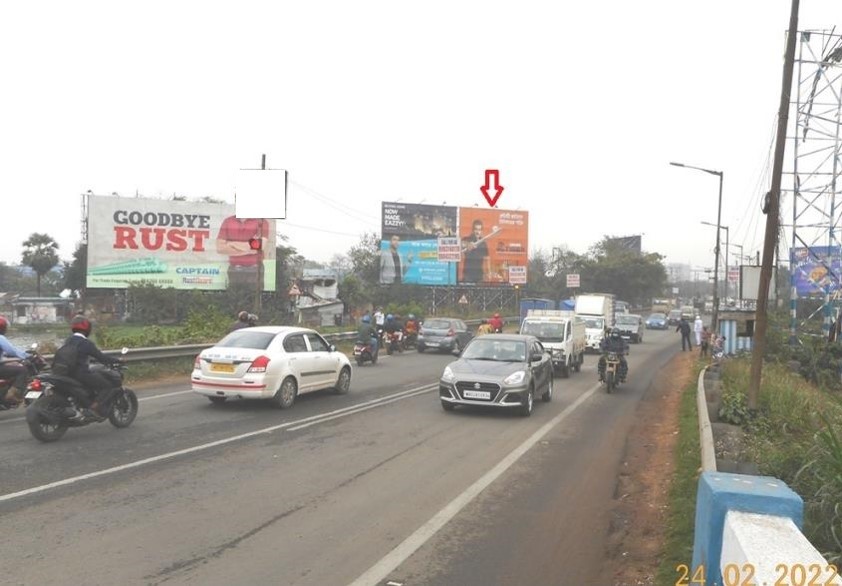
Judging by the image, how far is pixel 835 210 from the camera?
94.4 ft

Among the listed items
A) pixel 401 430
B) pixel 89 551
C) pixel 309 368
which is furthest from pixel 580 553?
pixel 309 368

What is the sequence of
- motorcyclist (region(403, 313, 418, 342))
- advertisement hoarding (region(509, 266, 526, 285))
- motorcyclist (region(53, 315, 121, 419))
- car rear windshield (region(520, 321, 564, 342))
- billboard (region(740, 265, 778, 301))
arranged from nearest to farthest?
motorcyclist (region(53, 315, 121, 419)) < billboard (region(740, 265, 778, 301)) < car rear windshield (region(520, 321, 564, 342)) < motorcyclist (region(403, 313, 418, 342)) < advertisement hoarding (region(509, 266, 526, 285))

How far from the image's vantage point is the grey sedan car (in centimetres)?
1213

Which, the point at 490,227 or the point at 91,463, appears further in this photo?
the point at 490,227

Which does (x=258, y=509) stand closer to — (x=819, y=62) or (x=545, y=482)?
(x=545, y=482)

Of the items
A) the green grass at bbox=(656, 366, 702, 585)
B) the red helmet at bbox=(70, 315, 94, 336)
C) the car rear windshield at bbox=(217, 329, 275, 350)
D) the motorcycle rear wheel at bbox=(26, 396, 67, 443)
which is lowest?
the green grass at bbox=(656, 366, 702, 585)

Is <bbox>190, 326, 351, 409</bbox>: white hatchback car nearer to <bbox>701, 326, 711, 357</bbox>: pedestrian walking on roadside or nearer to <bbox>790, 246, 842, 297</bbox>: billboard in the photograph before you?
<bbox>701, 326, 711, 357</bbox>: pedestrian walking on roadside

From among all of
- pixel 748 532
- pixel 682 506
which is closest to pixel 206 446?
pixel 682 506

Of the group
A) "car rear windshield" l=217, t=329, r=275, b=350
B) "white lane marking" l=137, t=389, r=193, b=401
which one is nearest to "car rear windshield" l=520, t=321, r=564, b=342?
"car rear windshield" l=217, t=329, r=275, b=350

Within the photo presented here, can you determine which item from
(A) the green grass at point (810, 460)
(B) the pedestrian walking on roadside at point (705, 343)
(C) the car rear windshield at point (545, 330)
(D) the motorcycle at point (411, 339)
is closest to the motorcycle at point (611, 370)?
(C) the car rear windshield at point (545, 330)

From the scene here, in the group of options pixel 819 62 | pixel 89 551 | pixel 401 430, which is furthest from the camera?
pixel 819 62

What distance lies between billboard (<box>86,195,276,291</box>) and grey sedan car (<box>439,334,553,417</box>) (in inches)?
1143

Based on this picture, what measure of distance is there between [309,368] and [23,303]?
27.8 meters

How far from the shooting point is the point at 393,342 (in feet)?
92.0
